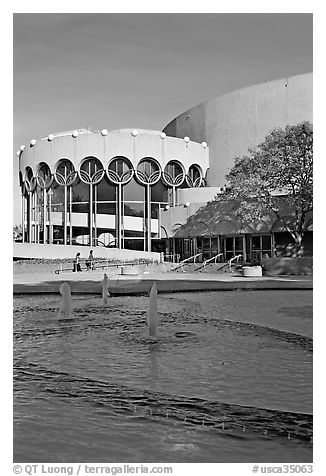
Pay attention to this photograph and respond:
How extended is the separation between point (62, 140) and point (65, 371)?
38589mm

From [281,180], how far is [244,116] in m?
16.4

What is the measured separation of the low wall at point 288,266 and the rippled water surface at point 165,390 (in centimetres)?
1651

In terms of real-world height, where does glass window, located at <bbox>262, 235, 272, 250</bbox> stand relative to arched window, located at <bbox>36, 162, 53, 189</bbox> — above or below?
below

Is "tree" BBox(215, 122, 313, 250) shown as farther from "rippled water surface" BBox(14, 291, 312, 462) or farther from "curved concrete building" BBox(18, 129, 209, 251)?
"rippled water surface" BBox(14, 291, 312, 462)

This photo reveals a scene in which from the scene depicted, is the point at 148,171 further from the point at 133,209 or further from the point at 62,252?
the point at 62,252

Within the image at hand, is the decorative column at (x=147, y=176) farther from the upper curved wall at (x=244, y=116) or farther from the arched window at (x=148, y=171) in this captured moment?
the upper curved wall at (x=244, y=116)

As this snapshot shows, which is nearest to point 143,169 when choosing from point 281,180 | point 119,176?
point 119,176

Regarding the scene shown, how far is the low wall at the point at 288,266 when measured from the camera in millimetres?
26266

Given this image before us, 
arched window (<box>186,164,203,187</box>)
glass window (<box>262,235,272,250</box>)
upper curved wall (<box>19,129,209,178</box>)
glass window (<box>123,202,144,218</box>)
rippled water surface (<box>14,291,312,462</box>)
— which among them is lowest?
rippled water surface (<box>14,291,312,462</box>)

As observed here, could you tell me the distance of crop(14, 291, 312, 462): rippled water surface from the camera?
4.05 m

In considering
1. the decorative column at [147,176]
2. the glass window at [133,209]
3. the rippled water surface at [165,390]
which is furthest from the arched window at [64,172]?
the rippled water surface at [165,390]

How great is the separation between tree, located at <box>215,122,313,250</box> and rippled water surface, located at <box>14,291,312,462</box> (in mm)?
17714

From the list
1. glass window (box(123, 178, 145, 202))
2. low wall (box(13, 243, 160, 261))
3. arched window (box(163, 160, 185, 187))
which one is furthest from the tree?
glass window (box(123, 178, 145, 202))
